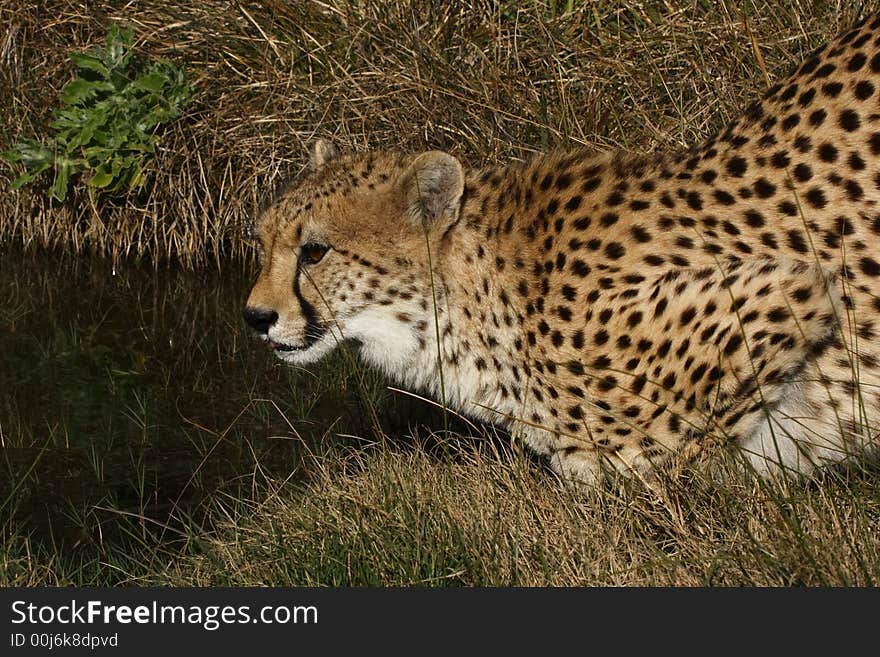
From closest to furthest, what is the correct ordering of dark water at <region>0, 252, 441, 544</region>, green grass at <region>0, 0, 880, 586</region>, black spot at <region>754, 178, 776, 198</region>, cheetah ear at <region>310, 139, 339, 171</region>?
green grass at <region>0, 0, 880, 586</region>, black spot at <region>754, 178, 776, 198</region>, cheetah ear at <region>310, 139, 339, 171</region>, dark water at <region>0, 252, 441, 544</region>

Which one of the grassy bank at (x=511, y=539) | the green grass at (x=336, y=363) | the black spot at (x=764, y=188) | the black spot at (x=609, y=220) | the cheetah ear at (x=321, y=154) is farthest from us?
the cheetah ear at (x=321, y=154)

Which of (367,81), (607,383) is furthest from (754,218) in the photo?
(367,81)

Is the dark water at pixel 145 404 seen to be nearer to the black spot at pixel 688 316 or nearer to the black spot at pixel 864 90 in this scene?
the black spot at pixel 688 316

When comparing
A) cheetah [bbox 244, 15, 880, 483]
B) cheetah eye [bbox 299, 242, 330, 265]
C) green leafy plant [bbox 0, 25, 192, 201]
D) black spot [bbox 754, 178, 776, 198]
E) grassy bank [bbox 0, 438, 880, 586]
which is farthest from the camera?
green leafy plant [bbox 0, 25, 192, 201]

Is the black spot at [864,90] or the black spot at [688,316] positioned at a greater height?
the black spot at [864,90]

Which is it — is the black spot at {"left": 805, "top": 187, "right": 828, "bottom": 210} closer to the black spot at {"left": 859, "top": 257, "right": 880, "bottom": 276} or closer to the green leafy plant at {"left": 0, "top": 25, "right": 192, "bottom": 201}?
the black spot at {"left": 859, "top": 257, "right": 880, "bottom": 276}

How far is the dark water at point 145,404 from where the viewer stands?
518 cm

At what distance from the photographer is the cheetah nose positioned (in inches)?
172

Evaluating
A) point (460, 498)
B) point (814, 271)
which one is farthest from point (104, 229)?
point (814, 271)

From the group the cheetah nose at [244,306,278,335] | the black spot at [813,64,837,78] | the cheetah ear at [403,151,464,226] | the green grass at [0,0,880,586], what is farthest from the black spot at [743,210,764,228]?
the cheetah nose at [244,306,278,335]

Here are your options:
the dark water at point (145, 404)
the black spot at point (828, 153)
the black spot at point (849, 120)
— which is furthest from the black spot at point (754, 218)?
the dark water at point (145, 404)

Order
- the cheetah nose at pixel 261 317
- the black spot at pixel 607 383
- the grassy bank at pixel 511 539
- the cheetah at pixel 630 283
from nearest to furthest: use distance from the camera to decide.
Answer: the grassy bank at pixel 511 539
the cheetah at pixel 630 283
the black spot at pixel 607 383
the cheetah nose at pixel 261 317

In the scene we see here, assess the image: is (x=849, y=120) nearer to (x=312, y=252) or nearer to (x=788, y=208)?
(x=788, y=208)

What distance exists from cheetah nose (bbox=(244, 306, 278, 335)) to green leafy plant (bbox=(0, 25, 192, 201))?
392cm
